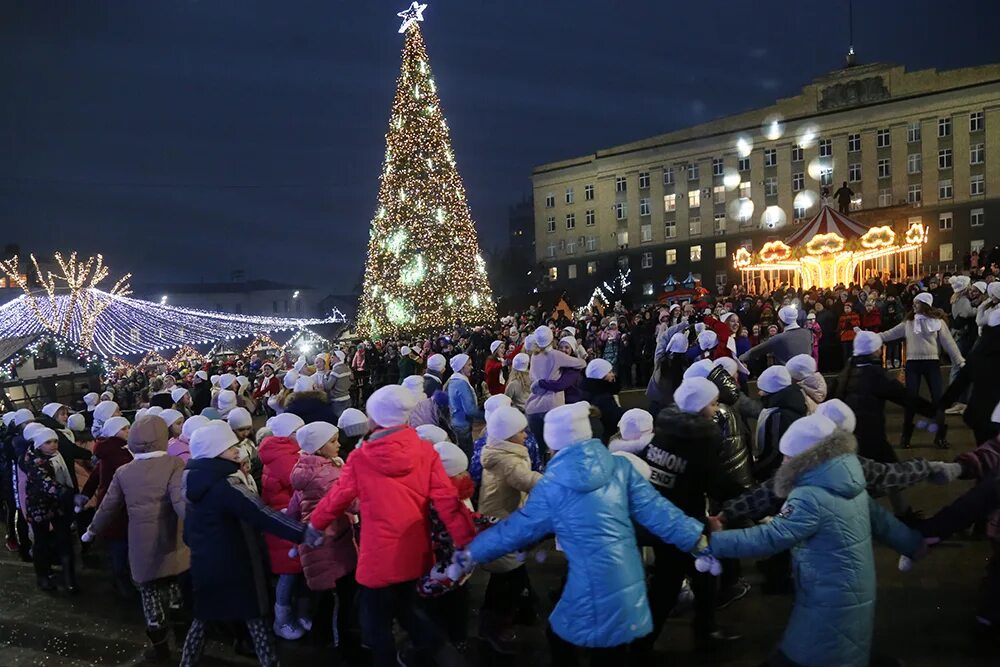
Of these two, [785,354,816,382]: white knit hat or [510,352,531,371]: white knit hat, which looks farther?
[510,352,531,371]: white knit hat

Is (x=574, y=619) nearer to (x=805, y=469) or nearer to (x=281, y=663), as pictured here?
(x=805, y=469)

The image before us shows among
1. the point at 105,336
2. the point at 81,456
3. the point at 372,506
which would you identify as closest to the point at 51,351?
the point at 105,336

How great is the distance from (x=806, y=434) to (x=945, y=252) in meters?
55.5

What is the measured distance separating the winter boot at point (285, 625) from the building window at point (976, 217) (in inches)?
2222

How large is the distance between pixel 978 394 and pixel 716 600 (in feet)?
10.3

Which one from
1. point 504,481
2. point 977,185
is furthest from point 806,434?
point 977,185

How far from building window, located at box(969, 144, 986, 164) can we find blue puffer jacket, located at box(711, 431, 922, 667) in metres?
57.0

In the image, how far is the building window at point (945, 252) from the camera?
50.1 m

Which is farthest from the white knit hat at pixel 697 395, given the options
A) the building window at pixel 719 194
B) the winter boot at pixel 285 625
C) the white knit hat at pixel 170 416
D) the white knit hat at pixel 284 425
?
the building window at pixel 719 194

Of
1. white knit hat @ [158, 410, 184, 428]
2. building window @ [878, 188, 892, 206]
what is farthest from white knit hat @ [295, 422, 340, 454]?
building window @ [878, 188, 892, 206]

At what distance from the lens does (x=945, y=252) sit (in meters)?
50.4

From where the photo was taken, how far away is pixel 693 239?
200 ft

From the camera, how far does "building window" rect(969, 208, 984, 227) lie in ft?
163

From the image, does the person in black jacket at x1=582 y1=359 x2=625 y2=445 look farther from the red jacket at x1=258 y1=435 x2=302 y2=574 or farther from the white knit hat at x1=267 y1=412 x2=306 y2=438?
the red jacket at x1=258 y1=435 x2=302 y2=574
